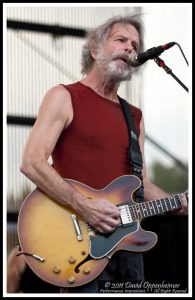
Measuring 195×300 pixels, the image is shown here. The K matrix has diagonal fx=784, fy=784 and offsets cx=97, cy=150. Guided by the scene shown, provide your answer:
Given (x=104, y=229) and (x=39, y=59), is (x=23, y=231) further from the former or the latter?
(x=39, y=59)

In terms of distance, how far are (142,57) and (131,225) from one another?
84 cm

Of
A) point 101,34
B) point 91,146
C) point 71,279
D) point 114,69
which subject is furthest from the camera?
point 101,34

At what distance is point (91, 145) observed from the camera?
4.04m

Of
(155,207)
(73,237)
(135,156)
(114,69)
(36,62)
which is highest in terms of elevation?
(114,69)

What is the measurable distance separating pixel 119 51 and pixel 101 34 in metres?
0.26

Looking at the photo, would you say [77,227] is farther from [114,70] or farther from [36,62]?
[36,62]

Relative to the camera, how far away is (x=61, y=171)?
13.3ft

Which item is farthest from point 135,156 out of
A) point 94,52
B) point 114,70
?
point 94,52

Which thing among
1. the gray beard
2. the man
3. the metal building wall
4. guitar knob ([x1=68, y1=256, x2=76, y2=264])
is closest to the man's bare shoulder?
the man

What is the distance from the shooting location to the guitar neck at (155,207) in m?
3.97

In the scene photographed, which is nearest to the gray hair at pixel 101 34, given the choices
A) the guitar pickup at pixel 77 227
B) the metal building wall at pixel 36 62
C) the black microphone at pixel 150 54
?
the black microphone at pixel 150 54

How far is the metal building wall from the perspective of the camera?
6504 millimetres

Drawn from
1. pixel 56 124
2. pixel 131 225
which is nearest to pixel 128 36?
pixel 56 124

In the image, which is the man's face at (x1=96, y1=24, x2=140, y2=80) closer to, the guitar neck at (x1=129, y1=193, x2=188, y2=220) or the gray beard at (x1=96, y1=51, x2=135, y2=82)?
the gray beard at (x1=96, y1=51, x2=135, y2=82)
